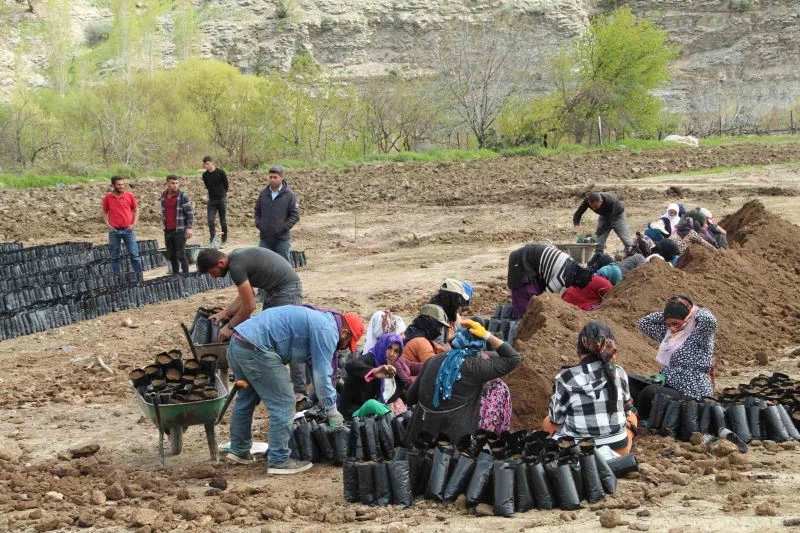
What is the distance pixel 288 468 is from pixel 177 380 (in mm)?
1367

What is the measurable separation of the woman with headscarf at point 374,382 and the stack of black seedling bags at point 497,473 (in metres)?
1.00

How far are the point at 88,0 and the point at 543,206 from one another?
6040cm

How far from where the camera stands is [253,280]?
350 inches

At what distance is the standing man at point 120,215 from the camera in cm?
1502

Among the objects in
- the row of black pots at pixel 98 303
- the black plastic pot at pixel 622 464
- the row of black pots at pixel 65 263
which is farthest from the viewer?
the row of black pots at pixel 65 263

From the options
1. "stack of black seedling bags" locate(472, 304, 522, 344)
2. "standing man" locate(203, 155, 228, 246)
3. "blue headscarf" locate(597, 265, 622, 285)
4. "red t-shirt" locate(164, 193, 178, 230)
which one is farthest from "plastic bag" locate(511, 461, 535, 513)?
"standing man" locate(203, 155, 228, 246)

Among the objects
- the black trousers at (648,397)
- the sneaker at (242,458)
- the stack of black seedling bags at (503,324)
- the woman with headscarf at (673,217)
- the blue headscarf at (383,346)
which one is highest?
the woman with headscarf at (673,217)

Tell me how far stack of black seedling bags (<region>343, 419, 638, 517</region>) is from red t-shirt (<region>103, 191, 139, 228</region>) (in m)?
9.46

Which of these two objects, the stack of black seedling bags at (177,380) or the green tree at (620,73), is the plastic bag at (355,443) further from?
the green tree at (620,73)

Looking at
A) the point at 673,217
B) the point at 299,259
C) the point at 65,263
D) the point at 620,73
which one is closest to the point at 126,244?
the point at 65,263

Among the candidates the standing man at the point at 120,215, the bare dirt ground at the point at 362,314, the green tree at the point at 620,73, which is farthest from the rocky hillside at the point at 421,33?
the standing man at the point at 120,215

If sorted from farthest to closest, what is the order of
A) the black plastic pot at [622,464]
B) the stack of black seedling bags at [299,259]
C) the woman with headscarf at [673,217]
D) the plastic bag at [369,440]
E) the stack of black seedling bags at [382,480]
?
the stack of black seedling bags at [299,259] < the woman with headscarf at [673,217] < the plastic bag at [369,440] < the black plastic pot at [622,464] < the stack of black seedling bags at [382,480]

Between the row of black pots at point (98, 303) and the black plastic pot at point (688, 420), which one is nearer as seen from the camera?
the black plastic pot at point (688, 420)

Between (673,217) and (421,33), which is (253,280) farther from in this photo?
(421,33)
